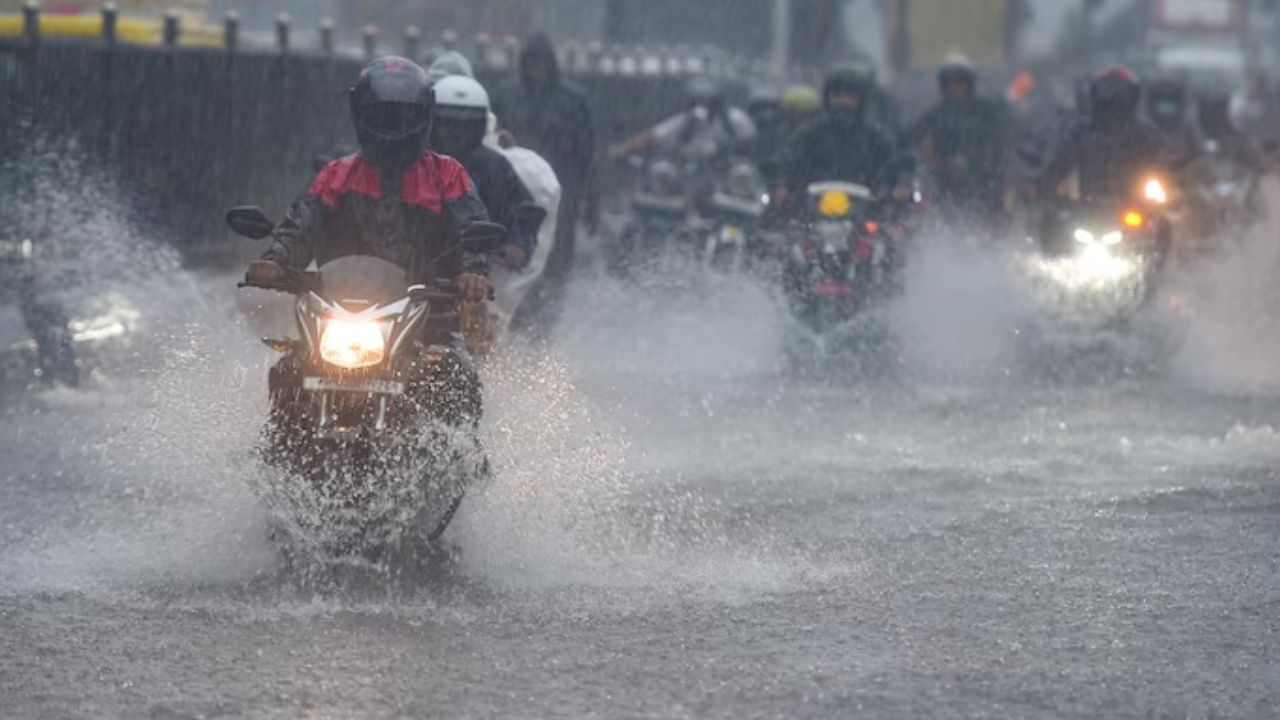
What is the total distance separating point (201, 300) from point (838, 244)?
13.9ft

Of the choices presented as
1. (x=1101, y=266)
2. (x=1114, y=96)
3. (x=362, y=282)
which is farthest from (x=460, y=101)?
(x=1114, y=96)

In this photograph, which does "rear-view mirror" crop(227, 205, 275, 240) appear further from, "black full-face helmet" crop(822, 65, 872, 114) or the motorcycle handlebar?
"black full-face helmet" crop(822, 65, 872, 114)

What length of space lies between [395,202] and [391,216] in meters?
0.05

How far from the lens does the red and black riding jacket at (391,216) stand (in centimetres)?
855

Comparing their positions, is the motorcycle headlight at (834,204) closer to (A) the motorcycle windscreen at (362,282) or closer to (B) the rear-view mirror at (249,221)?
(B) the rear-view mirror at (249,221)

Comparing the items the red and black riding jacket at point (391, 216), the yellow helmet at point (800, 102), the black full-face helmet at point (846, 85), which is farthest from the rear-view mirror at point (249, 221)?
the yellow helmet at point (800, 102)

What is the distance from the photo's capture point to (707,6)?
189ft

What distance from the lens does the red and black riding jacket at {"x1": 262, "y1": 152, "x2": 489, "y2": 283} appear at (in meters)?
8.55

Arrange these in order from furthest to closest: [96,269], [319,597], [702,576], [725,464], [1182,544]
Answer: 1. [96,269]
2. [725,464]
3. [1182,544]
4. [702,576]
5. [319,597]

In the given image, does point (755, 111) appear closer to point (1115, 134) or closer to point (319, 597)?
point (1115, 134)

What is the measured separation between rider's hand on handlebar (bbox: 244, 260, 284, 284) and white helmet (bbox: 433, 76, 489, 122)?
9.05ft

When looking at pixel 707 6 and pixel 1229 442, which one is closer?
pixel 1229 442

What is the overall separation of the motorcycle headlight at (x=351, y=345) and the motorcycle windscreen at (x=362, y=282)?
116 mm

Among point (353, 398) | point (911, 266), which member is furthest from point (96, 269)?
point (353, 398)
